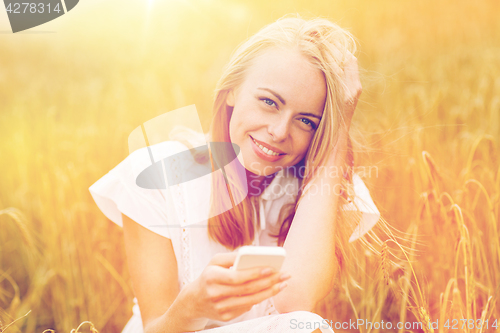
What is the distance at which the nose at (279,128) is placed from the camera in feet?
2.28

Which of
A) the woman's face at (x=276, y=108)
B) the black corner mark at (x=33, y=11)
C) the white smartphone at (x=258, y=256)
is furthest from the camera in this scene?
the black corner mark at (x=33, y=11)

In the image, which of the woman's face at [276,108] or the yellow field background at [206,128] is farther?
the yellow field background at [206,128]

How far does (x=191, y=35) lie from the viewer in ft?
2.79

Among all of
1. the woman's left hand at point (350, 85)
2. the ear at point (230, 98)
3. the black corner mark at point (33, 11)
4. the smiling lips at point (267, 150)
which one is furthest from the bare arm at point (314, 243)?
the black corner mark at point (33, 11)

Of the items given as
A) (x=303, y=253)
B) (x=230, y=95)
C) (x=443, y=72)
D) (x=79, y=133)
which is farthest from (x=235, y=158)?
(x=443, y=72)

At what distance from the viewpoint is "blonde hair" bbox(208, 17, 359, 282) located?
27.8 inches

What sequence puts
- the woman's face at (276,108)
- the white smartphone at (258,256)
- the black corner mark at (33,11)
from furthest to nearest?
the black corner mark at (33,11) → the woman's face at (276,108) → the white smartphone at (258,256)

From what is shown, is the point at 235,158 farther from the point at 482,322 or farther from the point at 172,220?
the point at 482,322

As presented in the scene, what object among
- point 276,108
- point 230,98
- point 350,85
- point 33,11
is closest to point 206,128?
point 230,98

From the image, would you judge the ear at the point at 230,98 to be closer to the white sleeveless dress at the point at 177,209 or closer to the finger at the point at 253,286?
the white sleeveless dress at the point at 177,209

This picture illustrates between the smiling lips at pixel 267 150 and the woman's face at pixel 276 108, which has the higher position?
the woman's face at pixel 276 108

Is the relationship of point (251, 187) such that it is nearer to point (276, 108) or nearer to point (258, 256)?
point (276, 108)

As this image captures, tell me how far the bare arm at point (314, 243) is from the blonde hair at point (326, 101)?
0.04 m

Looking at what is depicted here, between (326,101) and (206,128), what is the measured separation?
0.31 meters
